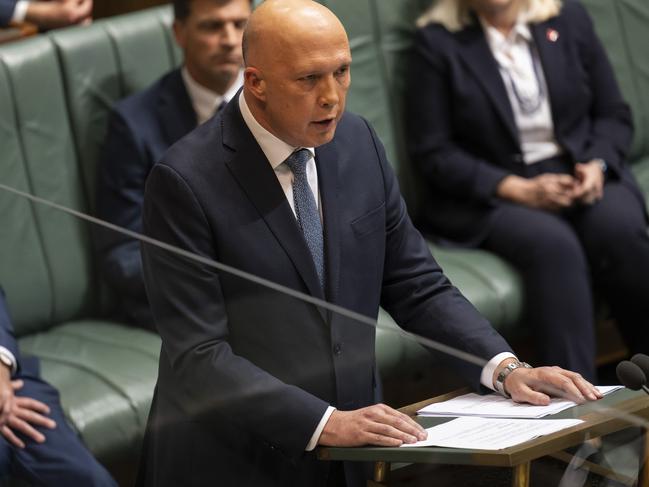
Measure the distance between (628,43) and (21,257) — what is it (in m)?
1.56

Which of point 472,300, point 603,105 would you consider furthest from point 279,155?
point 603,105

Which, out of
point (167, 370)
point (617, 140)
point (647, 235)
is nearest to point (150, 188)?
point (167, 370)

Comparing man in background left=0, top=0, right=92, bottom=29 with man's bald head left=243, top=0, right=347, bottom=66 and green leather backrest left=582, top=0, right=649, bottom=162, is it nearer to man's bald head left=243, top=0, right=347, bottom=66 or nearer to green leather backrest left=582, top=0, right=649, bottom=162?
green leather backrest left=582, top=0, right=649, bottom=162

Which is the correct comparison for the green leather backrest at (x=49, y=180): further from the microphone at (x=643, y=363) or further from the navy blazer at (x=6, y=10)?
the microphone at (x=643, y=363)

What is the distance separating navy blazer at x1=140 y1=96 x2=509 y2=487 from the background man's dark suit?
0.16 m

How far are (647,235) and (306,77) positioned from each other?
1.11 metres

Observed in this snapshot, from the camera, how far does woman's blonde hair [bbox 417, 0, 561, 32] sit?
236cm

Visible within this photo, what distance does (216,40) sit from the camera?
7.07 feet

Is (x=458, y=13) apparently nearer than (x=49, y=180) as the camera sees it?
No

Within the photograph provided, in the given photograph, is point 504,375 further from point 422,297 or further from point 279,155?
point 279,155

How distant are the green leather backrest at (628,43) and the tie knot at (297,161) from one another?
5.19 feet

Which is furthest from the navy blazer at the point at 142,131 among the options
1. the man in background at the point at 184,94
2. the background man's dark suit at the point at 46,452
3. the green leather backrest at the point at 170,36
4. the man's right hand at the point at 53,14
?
the background man's dark suit at the point at 46,452

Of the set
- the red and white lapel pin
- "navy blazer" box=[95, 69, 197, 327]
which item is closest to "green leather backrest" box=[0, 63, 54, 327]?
"navy blazer" box=[95, 69, 197, 327]

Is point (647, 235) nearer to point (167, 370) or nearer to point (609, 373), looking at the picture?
point (609, 373)
